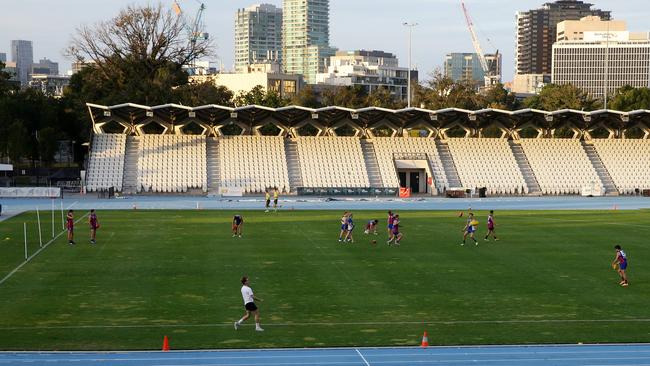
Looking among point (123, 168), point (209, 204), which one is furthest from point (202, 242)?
point (123, 168)

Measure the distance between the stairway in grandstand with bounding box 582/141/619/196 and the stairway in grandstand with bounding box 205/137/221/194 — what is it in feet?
122

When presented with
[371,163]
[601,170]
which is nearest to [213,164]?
[371,163]

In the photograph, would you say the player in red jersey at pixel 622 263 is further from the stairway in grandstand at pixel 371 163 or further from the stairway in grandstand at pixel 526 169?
the stairway in grandstand at pixel 526 169

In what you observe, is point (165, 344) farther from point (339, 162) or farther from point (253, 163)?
point (339, 162)

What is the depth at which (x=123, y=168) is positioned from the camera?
8400cm

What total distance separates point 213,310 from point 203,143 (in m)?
63.3

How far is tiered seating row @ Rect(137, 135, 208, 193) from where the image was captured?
8275 centimetres

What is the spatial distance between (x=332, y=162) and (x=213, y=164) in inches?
451

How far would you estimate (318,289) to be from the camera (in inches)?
1198

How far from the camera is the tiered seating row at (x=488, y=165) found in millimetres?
86375

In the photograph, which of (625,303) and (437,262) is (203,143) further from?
(625,303)

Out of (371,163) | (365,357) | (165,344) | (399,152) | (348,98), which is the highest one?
(348,98)

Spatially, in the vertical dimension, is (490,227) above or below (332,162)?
below

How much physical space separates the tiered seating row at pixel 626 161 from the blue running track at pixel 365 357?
68.9 meters
